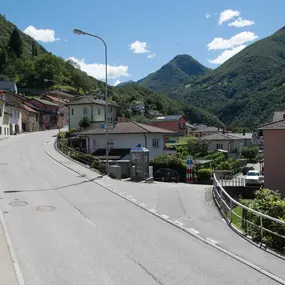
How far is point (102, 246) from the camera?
10812 mm

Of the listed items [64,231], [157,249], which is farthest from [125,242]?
[64,231]

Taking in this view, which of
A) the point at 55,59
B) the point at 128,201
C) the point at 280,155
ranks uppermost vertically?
the point at 55,59

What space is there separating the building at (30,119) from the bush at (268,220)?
77918mm

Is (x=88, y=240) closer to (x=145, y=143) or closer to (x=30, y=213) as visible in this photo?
(x=30, y=213)

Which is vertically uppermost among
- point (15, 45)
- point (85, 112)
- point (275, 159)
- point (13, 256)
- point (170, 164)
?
point (15, 45)

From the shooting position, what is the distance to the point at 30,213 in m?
14.6

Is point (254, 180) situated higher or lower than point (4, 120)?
lower

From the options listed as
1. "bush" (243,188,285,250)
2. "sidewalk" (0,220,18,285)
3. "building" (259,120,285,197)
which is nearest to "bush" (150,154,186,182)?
"building" (259,120,285,197)

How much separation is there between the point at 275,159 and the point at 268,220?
45.9ft

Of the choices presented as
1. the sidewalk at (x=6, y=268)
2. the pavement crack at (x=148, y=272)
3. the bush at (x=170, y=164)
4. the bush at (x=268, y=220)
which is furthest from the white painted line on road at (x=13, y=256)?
the bush at (x=170, y=164)

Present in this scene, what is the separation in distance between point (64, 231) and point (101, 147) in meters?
32.1

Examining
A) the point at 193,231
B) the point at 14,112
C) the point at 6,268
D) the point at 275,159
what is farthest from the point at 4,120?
the point at 6,268

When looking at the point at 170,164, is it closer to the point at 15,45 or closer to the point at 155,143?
the point at 155,143

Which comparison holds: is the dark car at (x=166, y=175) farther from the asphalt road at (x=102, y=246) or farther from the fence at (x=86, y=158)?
the asphalt road at (x=102, y=246)
